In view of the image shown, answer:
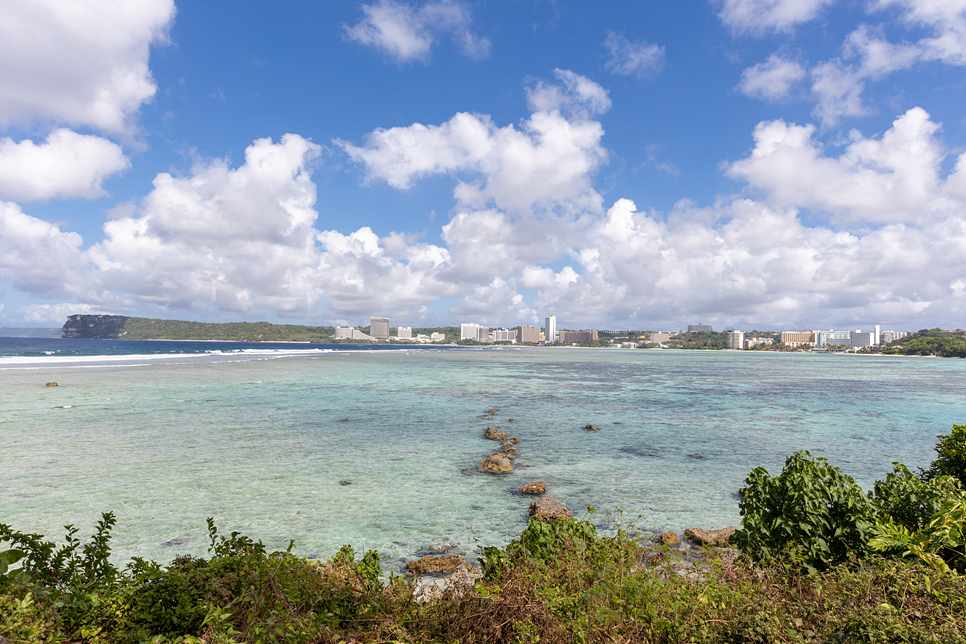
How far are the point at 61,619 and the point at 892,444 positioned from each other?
29162 mm

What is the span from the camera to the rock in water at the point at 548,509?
33.4 feet

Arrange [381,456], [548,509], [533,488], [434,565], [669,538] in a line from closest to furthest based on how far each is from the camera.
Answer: [434,565], [669,538], [548,509], [533,488], [381,456]

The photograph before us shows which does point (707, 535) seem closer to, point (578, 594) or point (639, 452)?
point (578, 594)

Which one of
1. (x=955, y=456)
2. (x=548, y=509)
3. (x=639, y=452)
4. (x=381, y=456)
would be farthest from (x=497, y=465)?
(x=955, y=456)

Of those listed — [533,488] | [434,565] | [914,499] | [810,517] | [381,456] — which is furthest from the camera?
[381,456]

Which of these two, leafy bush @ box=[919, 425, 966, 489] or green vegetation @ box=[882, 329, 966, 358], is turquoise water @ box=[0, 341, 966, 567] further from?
green vegetation @ box=[882, 329, 966, 358]

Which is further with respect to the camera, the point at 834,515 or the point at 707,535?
the point at 707,535

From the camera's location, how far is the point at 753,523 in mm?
6230

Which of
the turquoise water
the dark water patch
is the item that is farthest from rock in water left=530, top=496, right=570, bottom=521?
the dark water patch

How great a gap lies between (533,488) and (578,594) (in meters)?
8.89

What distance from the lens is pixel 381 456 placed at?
17.4 m

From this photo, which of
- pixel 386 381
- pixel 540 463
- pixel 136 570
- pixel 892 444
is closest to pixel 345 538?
pixel 136 570

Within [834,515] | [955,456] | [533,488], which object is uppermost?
[955,456]

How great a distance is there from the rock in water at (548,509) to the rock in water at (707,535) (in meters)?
2.70
